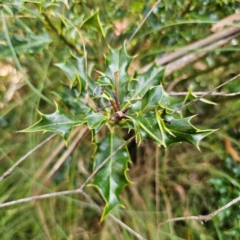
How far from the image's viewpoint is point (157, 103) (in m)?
0.72

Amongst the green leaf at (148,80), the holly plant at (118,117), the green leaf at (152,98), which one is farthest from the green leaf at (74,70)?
the green leaf at (152,98)

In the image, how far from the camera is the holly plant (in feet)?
2.33

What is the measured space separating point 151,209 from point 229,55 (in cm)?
54

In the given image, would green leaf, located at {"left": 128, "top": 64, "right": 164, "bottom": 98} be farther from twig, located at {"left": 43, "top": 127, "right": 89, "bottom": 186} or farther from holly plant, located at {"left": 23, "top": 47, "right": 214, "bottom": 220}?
Result: twig, located at {"left": 43, "top": 127, "right": 89, "bottom": 186}

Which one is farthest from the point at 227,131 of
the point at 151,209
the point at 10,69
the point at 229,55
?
the point at 10,69

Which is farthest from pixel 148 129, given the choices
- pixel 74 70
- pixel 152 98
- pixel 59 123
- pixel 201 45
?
pixel 201 45

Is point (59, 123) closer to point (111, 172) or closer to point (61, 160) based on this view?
point (111, 172)

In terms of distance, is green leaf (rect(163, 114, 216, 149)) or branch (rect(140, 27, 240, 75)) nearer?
green leaf (rect(163, 114, 216, 149))

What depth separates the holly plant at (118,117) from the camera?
2.33 ft

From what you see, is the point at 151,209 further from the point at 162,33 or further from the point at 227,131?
the point at 162,33

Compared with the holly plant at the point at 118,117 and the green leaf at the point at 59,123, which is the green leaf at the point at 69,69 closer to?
the holly plant at the point at 118,117

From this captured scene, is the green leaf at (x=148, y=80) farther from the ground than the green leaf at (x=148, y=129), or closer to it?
closer to it

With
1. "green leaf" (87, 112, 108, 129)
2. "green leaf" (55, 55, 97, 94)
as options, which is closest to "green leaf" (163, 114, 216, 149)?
"green leaf" (87, 112, 108, 129)

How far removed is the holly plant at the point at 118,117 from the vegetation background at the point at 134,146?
0.13 m
